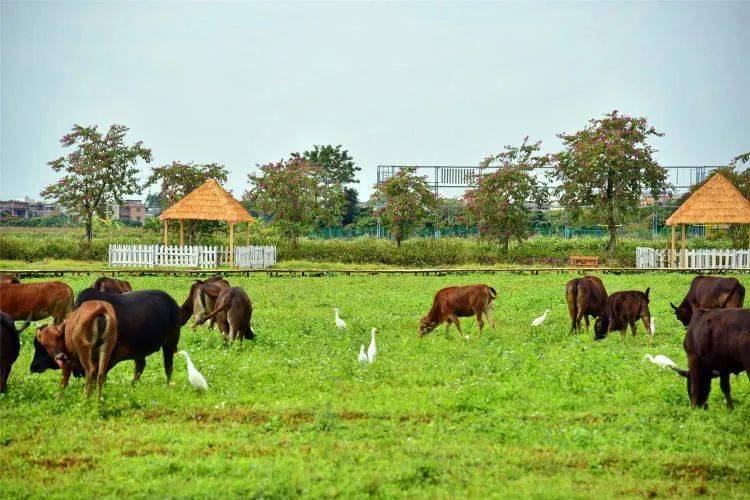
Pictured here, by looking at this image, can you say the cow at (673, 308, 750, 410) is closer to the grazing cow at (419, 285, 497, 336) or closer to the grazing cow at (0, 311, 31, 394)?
the grazing cow at (419, 285, 497, 336)

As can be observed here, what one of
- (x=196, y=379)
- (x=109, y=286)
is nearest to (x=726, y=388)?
(x=196, y=379)

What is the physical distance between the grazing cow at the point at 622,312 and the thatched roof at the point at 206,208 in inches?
1110

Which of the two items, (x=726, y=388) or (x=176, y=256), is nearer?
(x=726, y=388)

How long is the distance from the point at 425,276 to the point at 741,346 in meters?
26.9

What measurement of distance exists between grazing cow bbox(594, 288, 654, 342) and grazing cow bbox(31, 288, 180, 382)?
845cm

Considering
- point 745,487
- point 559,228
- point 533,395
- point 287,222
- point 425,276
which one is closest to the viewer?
point 745,487

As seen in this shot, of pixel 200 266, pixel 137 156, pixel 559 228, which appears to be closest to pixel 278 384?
pixel 200 266

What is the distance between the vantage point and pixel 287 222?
50.5 metres

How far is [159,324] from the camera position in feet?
39.4

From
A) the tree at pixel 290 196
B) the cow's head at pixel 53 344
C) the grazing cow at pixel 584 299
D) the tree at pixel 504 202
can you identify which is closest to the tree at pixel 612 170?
the tree at pixel 504 202

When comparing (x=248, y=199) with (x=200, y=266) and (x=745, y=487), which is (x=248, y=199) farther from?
(x=745, y=487)

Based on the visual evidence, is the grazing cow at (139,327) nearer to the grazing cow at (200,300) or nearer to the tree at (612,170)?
the grazing cow at (200,300)

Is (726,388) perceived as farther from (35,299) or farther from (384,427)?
(35,299)

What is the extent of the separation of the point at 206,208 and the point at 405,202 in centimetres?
1308
